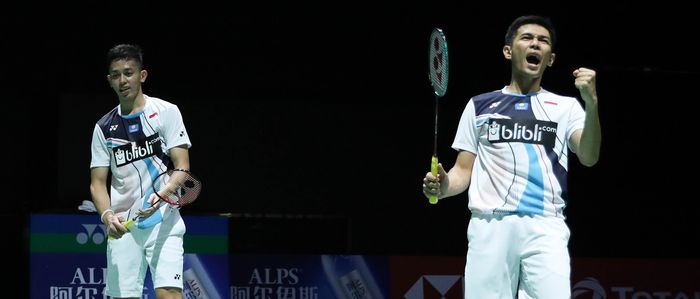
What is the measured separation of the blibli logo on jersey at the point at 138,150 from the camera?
5.96 meters

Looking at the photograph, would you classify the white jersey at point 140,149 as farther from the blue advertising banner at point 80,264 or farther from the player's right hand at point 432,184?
the player's right hand at point 432,184

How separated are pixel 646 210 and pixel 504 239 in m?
4.11

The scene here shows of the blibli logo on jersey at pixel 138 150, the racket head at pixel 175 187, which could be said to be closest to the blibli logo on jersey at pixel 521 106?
the racket head at pixel 175 187

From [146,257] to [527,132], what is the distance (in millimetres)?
2224

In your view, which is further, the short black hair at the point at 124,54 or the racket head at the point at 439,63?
the short black hair at the point at 124,54

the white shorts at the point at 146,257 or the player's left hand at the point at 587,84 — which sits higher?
the player's left hand at the point at 587,84

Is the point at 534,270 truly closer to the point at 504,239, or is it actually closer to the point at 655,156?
the point at 504,239

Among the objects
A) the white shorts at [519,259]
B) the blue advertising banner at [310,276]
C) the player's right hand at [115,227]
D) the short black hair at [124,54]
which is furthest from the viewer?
the blue advertising banner at [310,276]

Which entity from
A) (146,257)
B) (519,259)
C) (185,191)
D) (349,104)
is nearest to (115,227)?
(146,257)

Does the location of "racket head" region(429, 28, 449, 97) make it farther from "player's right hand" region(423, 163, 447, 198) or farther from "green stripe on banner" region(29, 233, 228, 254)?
"green stripe on banner" region(29, 233, 228, 254)

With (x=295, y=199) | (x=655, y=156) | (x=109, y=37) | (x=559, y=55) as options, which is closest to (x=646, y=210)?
(x=655, y=156)

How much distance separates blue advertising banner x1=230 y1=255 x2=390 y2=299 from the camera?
285 inches

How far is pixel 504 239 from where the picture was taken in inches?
184

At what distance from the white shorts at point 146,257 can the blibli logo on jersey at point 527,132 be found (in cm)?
194
